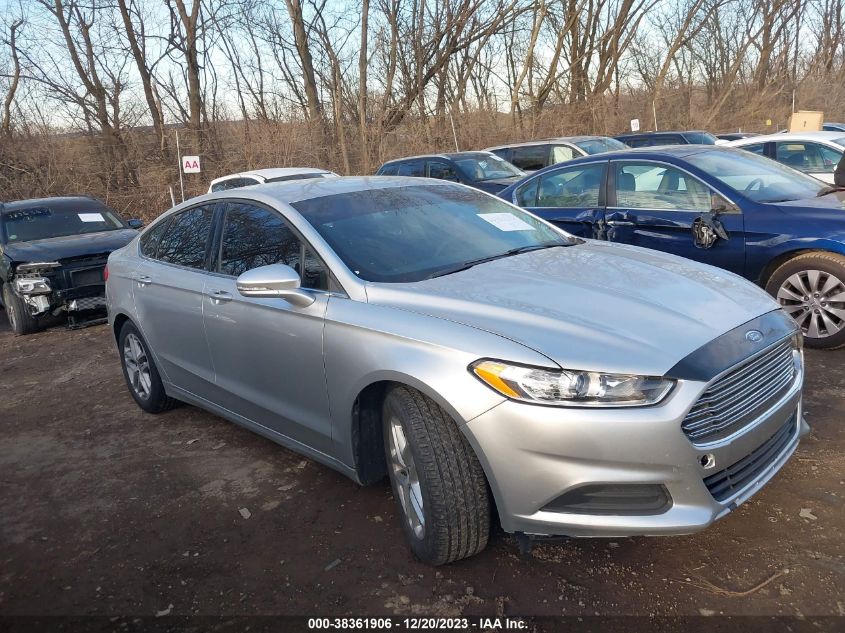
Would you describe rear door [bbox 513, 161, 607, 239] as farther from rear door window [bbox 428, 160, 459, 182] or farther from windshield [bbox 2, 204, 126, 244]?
windshield [bbox 2, 204, 126, 244]

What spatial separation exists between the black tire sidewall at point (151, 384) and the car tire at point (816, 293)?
4.44 meters

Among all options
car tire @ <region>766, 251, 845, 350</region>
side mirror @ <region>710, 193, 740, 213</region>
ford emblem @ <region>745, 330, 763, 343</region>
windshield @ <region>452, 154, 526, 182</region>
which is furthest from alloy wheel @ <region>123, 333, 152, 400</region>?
windshield @ <region>452, 154, 526, 182</region>

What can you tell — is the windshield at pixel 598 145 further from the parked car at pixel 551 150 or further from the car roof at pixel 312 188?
the car roof at pixel 312 188

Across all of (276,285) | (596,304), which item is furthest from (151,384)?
(596,304)

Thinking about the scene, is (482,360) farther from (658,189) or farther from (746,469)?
(658,189)

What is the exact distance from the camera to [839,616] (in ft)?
7.79

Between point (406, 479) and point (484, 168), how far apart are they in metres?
9.98

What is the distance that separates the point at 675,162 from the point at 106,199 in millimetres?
17275

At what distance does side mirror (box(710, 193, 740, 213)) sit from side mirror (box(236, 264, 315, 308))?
3665 mm

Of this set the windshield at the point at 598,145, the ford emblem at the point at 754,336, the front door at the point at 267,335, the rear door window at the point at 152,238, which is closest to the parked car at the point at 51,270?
the rear door window at the point at 152,238

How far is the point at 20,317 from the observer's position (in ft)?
27.2

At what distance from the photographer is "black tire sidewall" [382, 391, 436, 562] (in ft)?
8.79

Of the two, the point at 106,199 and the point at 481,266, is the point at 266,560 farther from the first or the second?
the point at 106,199

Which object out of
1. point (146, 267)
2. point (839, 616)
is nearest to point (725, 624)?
point (839, 616)
